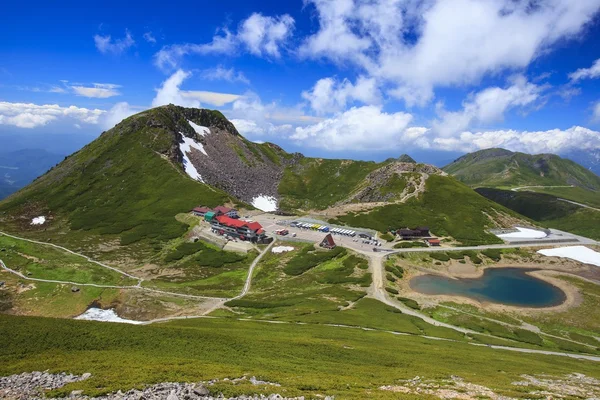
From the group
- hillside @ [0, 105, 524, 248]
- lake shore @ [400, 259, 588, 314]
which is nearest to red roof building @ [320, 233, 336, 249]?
lake shore @ [400, 259, 588, 314]

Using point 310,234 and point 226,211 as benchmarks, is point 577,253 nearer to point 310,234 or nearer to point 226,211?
point 310,234

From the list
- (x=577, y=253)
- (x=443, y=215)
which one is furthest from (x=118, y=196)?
(x=577, y=253)

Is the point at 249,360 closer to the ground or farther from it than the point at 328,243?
closer to the ground

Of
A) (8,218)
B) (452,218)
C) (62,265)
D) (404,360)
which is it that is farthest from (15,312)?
(452,218)

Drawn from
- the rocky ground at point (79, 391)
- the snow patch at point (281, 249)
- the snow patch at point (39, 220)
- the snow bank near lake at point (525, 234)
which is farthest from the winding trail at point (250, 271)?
the snow patch at point (39, 220)

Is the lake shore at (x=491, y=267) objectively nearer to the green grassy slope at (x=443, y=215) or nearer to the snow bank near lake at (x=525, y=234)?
the green grassy slope at (x=443, y=215)

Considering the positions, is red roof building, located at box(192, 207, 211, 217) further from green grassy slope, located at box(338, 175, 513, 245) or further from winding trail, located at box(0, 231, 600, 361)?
green grassy slope, located at box(338, 175, 513, 245)
